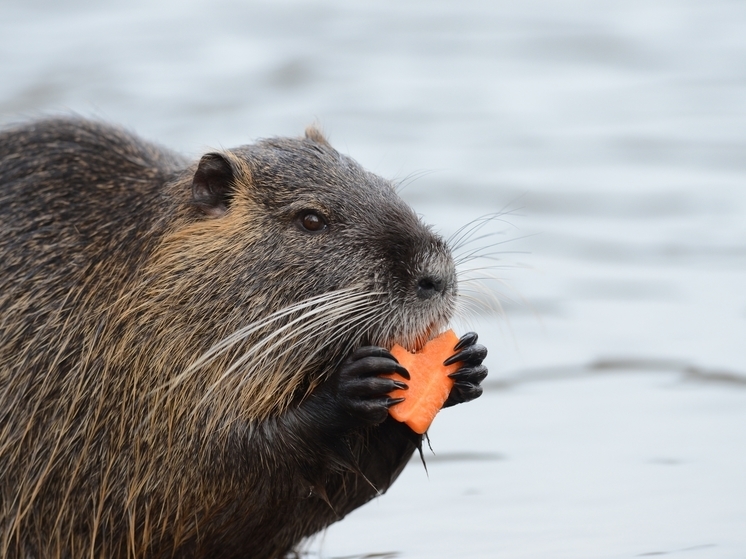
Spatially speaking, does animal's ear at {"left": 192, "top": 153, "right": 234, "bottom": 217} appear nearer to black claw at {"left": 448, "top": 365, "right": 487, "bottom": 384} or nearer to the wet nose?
the wet nose

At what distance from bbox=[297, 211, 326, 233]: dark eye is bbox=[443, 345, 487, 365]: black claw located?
0.59m

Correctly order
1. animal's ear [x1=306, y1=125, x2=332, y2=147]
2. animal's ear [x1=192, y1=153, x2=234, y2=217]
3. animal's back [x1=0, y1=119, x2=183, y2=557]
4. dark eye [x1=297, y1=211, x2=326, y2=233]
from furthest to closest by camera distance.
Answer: animal's ear [x1=306, y1=125, x2=332, y2=147]
animal's back [x1=0, y1=119, x2=183, y2=557]
animal's ear [x1=192, y1=153, x2=234, y2=217]
dark eye [x1=297, y1=211, x2=326, y2=233]

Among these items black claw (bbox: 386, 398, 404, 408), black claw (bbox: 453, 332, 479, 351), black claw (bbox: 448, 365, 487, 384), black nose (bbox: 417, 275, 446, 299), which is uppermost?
black nose (bbox: 417, 275, 446, 299)

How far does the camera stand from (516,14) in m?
14.1

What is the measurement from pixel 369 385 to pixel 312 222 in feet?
2.02

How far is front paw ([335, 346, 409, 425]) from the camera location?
14.8 feet

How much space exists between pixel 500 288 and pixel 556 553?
9.60 ft

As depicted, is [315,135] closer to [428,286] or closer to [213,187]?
[213,187]

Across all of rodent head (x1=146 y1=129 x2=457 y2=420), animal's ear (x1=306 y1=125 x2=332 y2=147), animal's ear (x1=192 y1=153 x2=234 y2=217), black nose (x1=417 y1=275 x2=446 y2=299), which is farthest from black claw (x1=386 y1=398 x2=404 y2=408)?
animal's ear (x1=306 y1=125 x2=332 y2=147)

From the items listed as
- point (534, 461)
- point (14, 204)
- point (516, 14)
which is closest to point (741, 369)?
point (534, 461)

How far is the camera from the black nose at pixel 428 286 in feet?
15.0

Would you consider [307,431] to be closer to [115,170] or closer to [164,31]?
[115,170]

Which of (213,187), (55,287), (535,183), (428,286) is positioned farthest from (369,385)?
(535,183)

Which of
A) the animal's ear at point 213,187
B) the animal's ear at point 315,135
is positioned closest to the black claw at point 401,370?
the animal's ear at point 213,187
